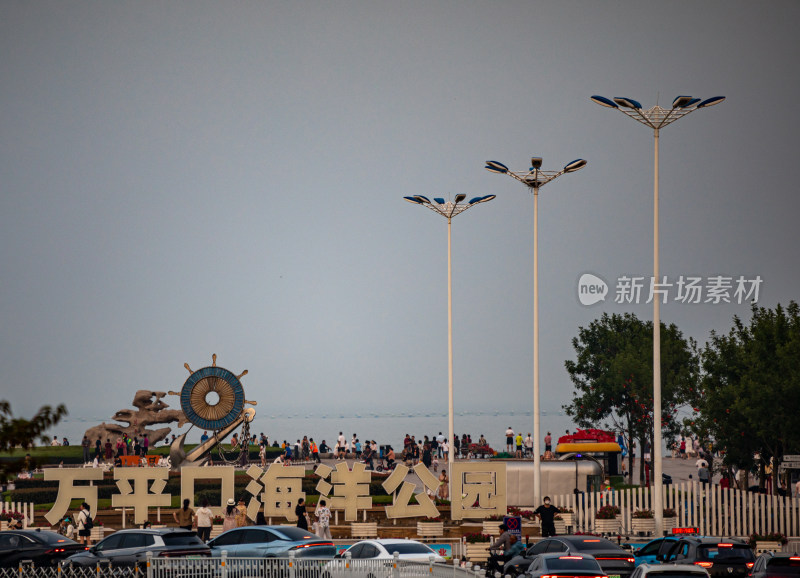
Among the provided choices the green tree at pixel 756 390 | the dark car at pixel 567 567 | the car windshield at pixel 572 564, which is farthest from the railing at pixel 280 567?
the green tree at pixel 756 390

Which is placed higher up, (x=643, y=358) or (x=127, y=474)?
(x=643, y=358)

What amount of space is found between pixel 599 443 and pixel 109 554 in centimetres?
3094

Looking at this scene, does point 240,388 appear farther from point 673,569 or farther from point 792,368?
point 673,569

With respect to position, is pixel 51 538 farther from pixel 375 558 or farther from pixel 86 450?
pixel 86 450

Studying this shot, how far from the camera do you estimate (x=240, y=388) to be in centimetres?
5500

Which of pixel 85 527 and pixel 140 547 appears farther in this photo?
pixel 85 527

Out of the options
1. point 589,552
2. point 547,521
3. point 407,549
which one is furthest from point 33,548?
point 547,521

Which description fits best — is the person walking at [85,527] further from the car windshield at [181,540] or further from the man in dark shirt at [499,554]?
the man in dark shirt at [499,554]

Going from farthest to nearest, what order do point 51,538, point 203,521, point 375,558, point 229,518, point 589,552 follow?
point 229,518 → point 203,521 → point 51,538 → point 589,552 → point 375,558

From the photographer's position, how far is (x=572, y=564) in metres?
22.8

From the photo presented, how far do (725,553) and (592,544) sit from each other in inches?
121

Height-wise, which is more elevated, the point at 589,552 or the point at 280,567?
the point at 280,567

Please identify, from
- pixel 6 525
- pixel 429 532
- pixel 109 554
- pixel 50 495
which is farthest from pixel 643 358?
pixel 109 554

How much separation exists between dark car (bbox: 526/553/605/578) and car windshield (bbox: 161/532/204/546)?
850 centimetres
